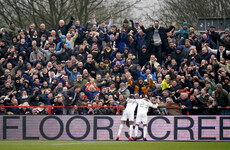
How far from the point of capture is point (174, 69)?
2461 cm

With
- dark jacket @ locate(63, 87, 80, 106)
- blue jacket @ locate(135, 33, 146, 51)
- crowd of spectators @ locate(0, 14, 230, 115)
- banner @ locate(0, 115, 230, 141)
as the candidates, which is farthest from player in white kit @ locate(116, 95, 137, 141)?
blue jacket @ locate(135, 33, 146, 51)

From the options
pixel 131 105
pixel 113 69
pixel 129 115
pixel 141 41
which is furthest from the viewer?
pixel 141 41

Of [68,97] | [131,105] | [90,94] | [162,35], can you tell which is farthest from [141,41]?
[131,105]

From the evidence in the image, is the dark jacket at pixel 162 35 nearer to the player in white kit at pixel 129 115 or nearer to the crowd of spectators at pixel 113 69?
the crowd of spectators at pixel 113 69

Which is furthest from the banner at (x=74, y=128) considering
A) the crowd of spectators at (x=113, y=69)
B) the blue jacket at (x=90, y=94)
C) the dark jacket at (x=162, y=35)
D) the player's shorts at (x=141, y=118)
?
the dark jacket at (x=162, y=35)

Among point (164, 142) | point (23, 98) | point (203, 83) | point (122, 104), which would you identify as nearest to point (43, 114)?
point (23, 98)

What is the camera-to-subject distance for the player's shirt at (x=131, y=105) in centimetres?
2064

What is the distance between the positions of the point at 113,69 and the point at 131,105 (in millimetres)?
4575

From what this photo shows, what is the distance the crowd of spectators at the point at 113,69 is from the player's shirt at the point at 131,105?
4.48 ft

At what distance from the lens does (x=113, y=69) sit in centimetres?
2505

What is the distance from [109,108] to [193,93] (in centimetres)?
353

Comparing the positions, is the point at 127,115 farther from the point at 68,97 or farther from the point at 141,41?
the point at 141,41

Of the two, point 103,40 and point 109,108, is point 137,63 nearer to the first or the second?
point 103,40

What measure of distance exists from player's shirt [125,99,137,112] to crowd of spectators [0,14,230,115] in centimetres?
137
